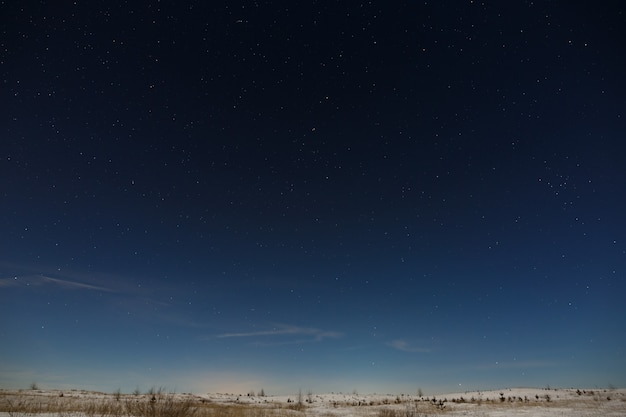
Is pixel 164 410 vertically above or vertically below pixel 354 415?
above

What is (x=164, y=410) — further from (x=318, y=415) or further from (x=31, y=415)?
(x=318, y=415)

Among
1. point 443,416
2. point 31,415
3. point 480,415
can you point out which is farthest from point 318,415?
point 31,415

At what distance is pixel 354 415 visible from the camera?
90.0 feet

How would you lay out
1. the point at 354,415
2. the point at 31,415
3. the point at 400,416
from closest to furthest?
1. the point at 31,415
2. the point at 400,416
3. the point at 354,415

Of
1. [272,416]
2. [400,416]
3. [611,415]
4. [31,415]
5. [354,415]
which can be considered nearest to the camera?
[31,415]

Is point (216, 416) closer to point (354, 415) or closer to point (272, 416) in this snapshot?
point (272, 416)

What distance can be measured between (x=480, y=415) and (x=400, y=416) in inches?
323

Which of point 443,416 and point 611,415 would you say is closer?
point 611,415

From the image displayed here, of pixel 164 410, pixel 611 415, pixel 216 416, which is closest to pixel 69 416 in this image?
pixel 164 410

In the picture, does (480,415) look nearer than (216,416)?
No

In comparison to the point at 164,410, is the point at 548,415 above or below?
below

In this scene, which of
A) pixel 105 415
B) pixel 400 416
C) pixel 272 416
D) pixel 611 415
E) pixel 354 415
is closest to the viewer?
pixel 105 415

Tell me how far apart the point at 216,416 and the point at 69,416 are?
771 cm

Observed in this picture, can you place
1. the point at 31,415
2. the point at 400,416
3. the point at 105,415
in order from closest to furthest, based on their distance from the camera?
the point at 31,415
the point at 105,415
the point at 400,416
